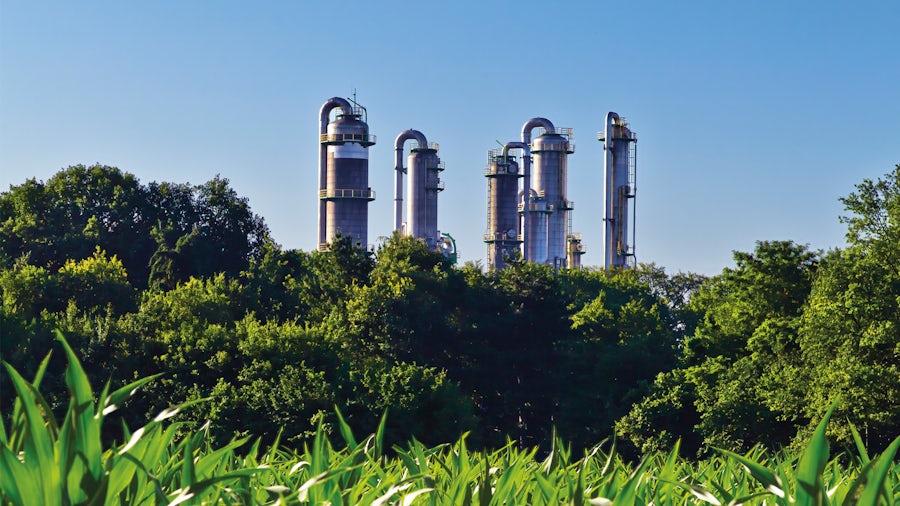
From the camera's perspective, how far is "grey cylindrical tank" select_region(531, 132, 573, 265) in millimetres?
82062

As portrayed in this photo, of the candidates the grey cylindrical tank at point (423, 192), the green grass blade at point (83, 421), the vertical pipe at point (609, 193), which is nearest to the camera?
the green grass blade at point (83, 421)

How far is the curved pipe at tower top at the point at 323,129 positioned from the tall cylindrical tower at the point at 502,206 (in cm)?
1523

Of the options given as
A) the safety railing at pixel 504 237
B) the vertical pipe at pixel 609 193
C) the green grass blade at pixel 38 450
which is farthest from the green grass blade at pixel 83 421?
the safety railing at pixel 504 237

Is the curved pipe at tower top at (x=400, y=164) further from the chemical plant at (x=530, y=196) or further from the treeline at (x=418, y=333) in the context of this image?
the treeline at (x=418, y=333)

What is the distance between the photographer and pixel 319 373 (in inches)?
1409

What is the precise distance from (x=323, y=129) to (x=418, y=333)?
29.0m

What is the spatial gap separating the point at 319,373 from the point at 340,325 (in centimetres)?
954

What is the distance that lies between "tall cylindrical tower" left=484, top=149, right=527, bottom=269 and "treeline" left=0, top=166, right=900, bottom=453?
57.2ft

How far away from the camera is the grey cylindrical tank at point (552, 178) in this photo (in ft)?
269

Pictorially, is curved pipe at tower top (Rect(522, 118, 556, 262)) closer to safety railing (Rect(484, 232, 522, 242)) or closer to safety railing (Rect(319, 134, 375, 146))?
safety railing (Rect(484, 232, 522, 242))

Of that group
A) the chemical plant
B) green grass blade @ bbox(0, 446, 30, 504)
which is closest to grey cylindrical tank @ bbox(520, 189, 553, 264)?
the chemical plant

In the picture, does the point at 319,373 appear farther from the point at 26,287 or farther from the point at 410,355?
the point at 26,287

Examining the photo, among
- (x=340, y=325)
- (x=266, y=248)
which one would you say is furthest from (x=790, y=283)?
(x=266, y=248)

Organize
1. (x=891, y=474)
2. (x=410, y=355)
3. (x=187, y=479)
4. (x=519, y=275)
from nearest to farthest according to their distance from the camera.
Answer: (x=187, y=479)
(x=891, y=474)
(x=410, y=355)
(x=519, y=275)
